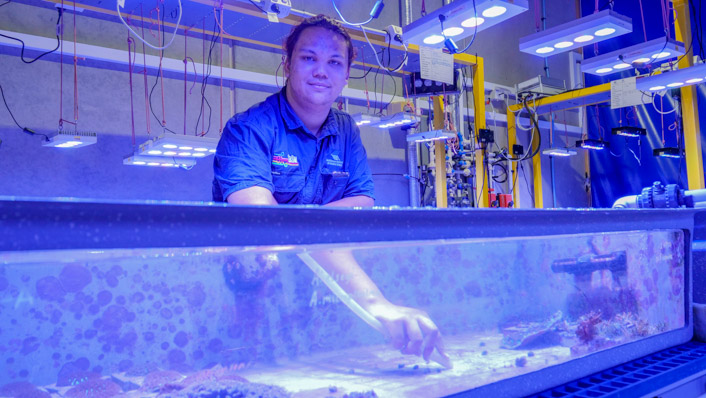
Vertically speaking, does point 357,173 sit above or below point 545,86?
below

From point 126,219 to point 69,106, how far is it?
5.06m

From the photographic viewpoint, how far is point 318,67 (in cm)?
141

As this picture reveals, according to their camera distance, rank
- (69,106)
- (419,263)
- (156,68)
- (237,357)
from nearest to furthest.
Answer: (237,357), (419,263), (69,106), (156,68)

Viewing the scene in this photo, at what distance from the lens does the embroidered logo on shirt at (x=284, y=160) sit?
1453mm

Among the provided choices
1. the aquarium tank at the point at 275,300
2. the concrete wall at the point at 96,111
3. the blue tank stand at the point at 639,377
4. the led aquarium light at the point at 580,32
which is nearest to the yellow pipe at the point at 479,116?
the concrete wall at the point at 96,111

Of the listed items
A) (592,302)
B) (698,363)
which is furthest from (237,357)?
(698,363)

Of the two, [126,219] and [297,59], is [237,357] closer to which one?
[126,219]

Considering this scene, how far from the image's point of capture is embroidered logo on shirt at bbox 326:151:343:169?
1.57m

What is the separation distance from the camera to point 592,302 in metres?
0.95

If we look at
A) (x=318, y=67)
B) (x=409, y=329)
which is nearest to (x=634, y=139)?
(x=318, y=67)

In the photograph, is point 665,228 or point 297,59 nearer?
point 665,228

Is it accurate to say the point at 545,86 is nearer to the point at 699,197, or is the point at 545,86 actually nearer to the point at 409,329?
the point at 699,197

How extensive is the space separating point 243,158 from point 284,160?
7.5 inches

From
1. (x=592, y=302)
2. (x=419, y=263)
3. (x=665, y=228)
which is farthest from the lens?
(x=665, y=228)
